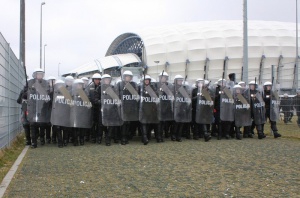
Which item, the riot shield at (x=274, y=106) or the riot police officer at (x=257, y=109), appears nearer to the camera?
the riot police officer at (x=257, y=109)

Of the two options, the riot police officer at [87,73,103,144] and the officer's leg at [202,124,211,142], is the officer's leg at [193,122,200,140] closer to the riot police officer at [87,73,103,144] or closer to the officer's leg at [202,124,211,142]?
the officer's leg at [202,124,211,142]

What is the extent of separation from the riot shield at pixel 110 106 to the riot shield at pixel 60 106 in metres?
0.94

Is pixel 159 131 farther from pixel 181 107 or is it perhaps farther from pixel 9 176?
pixel 9 176

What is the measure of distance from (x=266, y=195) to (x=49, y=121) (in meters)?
6.96

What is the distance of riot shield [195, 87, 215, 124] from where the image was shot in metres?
12.1

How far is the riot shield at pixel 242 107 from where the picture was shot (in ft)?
40.9

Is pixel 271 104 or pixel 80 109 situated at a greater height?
pixel 271 104

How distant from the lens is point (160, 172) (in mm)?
6645

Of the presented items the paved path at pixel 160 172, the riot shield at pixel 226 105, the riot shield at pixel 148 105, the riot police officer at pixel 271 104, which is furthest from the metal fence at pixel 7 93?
the riot police officer at pixel 271 104

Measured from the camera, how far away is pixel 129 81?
447 inches

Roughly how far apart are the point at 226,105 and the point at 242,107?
0.55 meters

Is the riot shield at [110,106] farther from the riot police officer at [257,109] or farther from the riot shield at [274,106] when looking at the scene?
the riot shield at [274,106]

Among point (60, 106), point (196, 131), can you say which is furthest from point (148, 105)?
point (60, 106)

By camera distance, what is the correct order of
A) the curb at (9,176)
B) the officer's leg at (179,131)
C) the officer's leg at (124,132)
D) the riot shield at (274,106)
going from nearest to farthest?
the curb at (9,176) → the officer's leg at (124,132) → the officer's leg at (179,131) → the riot shield at (274,106)
